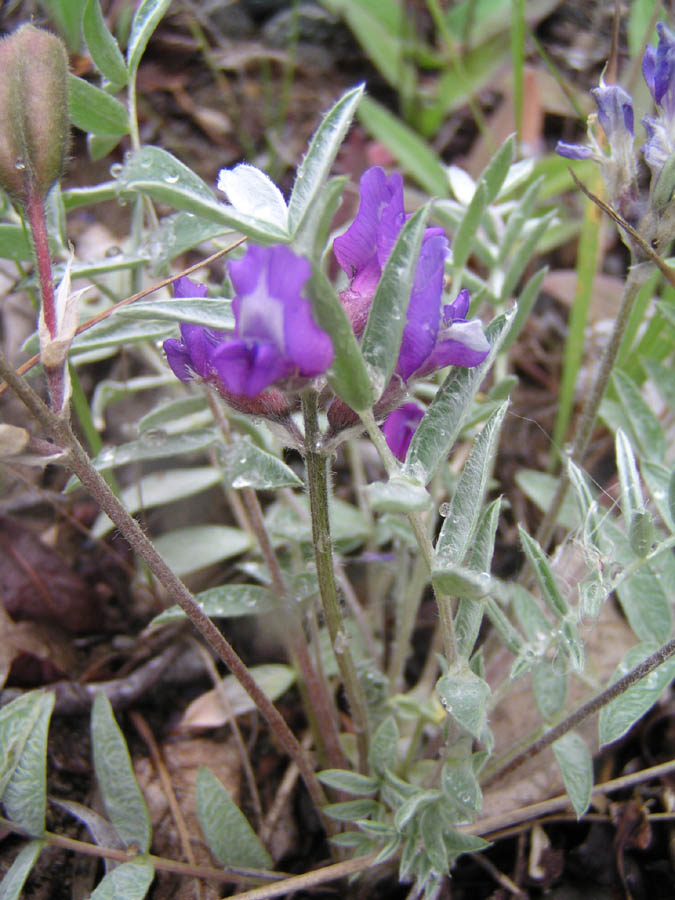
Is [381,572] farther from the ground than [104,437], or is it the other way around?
[104,437]

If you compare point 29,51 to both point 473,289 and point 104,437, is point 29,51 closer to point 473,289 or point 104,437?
point 473,289

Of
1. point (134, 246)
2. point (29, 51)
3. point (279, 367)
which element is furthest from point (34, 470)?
point (279, 367)

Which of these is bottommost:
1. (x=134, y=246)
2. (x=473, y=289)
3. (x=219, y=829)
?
(x=219, y=829)

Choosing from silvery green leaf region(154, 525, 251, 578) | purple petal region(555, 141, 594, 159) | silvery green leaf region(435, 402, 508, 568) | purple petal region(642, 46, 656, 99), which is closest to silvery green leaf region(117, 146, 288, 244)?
silvery green leaf region(435, 402, 508, 568)

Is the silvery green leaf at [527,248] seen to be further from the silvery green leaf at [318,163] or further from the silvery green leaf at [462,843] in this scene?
the silvery green leaf at [462,843]

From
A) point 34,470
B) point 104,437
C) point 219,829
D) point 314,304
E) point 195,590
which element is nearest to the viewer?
point 314,304

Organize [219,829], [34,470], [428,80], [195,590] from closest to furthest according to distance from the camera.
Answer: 1. [219,829]
2. [195,590]
3. [34,470]
4. [428,80]

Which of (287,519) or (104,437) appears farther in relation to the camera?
(104,437)

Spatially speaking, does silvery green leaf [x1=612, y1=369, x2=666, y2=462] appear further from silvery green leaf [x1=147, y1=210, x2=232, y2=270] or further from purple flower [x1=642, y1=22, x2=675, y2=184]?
silvery green leaf [x1=147, y1=210, x2=232, y2=270]
